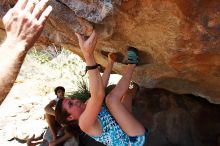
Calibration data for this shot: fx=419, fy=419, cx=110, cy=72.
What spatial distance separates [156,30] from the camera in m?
3.97

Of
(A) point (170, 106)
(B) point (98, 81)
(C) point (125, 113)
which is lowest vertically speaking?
(A) point (170, 106)

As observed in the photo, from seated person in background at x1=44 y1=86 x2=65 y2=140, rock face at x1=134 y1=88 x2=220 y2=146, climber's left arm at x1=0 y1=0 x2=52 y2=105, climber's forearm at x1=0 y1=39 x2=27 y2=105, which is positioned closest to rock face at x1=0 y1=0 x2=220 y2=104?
rock face at x1=134 y1=88 x2=220 y2=146

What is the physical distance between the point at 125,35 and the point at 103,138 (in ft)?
3.47

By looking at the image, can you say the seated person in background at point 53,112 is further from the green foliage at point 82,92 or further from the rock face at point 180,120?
the rock face at point 180,120

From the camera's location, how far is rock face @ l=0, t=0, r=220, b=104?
3.62 meters

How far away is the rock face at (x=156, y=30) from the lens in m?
3.62

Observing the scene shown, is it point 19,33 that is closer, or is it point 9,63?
point 9,63

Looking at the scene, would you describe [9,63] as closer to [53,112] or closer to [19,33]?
[19,33]

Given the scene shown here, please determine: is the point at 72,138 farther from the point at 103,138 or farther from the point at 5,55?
the point at 5,55

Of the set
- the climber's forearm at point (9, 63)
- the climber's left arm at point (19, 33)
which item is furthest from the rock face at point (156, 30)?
the climber's forearm at point (9, 63)

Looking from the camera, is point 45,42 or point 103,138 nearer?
point 103,138

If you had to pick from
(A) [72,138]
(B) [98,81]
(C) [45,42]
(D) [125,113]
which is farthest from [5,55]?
(A) [72,138]

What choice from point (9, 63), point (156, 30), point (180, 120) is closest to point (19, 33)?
point (9, 63)

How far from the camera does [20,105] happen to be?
9047mm
